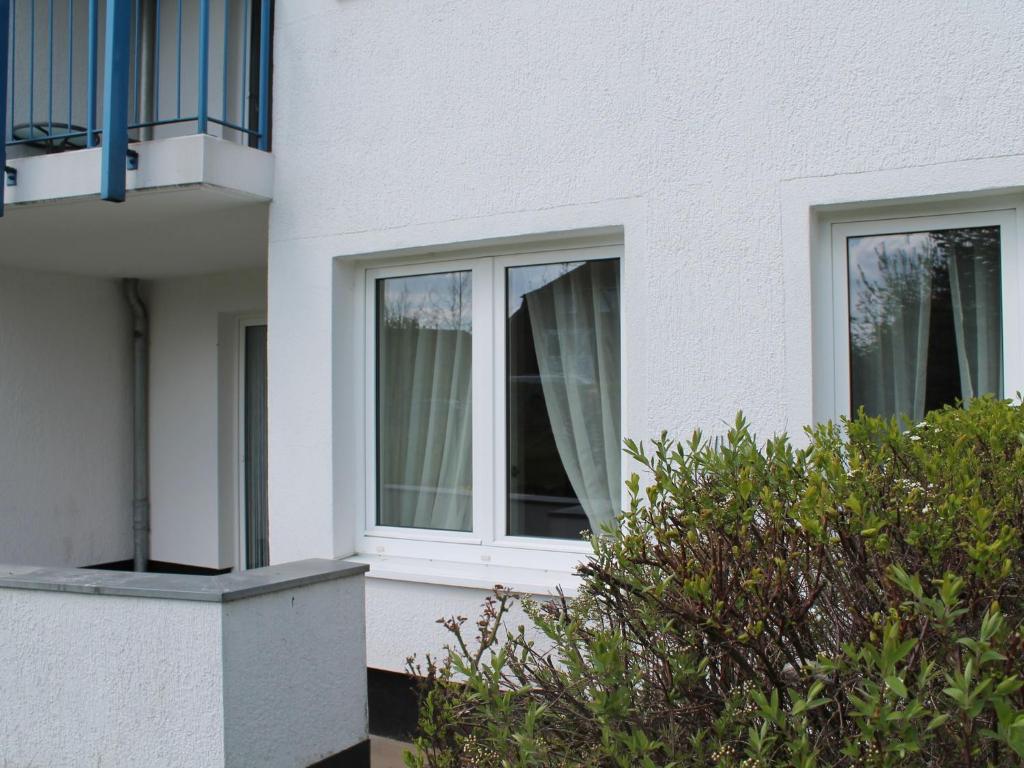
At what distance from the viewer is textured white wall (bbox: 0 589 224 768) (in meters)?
3.52

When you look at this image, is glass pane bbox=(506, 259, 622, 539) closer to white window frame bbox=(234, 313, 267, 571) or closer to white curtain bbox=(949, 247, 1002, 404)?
white curtain bbox=(949, 247, 1002, 404)

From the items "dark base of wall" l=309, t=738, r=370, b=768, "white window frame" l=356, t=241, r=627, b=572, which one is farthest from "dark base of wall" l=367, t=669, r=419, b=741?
"dark base of wall" l=309, t=738, r=370, b=768

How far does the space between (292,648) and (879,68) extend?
326cm

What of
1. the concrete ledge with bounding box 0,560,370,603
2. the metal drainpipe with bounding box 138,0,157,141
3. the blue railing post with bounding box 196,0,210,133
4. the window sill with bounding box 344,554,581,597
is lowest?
the window sill with bounding box 344,554,581,597

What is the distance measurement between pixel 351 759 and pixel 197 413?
4.18 meters

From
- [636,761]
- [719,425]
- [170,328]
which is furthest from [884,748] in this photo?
[170,328]

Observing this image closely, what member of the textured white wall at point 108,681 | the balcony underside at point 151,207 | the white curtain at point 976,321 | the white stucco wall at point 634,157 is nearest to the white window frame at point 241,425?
the balcony underside at point 151,207

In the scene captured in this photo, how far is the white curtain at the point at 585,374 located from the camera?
483 cm

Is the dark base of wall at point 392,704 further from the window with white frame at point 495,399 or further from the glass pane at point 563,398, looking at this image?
the glass pane at point 563,398

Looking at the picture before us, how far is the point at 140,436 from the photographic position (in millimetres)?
7840

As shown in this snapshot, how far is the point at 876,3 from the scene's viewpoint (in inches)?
153

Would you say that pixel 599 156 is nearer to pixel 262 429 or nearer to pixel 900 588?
pixel 900 588

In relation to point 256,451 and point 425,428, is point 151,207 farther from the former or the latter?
point 256,451

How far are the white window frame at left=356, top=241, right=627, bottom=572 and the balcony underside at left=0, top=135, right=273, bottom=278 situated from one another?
101 cm
